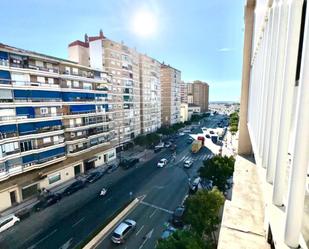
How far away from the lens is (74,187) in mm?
27312

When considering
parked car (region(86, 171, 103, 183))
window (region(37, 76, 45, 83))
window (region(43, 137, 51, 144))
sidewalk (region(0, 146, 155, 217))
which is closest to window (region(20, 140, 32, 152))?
window (region(43, 137, 51, 144))

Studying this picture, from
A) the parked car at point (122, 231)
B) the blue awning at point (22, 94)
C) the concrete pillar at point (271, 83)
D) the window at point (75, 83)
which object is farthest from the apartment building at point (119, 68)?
the concrete pillar at point (271, 83)

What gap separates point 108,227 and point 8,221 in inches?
378

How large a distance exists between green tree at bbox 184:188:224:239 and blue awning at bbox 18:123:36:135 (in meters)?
18.6

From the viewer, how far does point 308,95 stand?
2637 millimetres

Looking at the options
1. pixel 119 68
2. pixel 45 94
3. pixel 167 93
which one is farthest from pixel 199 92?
pixel 45 94

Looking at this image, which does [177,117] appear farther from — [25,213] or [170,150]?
[25,213]

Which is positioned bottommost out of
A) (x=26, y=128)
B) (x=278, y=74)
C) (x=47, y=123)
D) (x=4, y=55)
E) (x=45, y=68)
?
(x=26, y=128)

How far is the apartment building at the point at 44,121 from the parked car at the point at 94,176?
214 centimetres

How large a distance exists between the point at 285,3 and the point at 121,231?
19130 millimetres

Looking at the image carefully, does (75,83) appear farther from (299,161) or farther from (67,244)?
(299,161)

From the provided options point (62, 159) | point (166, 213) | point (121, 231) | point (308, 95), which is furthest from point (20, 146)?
point (308, 95)

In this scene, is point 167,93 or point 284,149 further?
point 167,93

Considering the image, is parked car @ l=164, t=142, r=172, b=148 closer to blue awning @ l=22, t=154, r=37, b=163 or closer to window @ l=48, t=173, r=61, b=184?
window @ l=48, t=173, r=61, b=184
